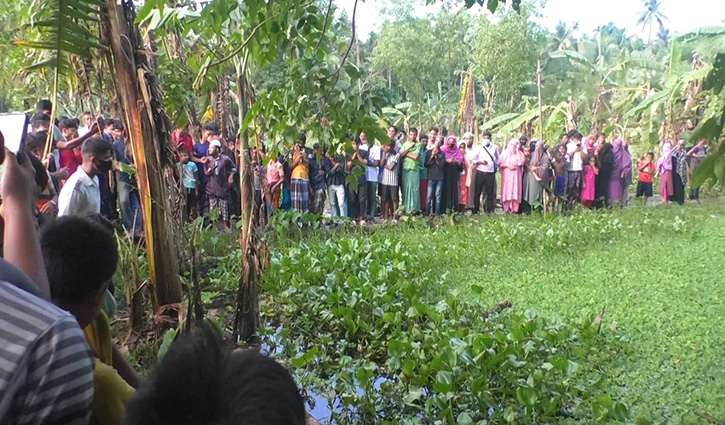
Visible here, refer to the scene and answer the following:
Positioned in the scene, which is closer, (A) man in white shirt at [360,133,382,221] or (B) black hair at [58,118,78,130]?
(B) black hair at [58,118,78,130]

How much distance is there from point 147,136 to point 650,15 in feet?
127

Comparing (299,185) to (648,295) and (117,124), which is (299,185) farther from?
(648,295)

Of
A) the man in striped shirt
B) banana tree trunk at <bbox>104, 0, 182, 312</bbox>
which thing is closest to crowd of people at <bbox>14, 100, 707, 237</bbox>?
banana tree trunk at <bbox>104, 0, 182, 312</bbox>

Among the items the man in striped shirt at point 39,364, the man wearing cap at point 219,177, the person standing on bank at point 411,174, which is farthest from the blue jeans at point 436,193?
the man in striped shirt at point 39,364

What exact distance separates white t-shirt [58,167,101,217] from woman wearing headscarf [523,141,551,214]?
779 cm

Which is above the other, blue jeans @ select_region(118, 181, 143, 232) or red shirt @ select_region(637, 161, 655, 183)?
red shirt @ select_region(637, 161, 655, 183)

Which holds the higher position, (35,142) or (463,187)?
(35,142)

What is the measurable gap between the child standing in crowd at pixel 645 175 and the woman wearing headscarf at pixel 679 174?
1.51 feet

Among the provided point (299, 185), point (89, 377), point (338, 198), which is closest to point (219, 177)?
point (299, 185)

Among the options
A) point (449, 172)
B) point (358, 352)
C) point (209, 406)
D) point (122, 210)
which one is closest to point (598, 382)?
point (358, 352)

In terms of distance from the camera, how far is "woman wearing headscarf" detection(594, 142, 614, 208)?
10844mm

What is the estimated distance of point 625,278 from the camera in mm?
5629

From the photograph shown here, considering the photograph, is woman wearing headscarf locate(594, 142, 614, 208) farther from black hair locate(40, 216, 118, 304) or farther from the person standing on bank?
black hair locate(40, 216, 118, 304)

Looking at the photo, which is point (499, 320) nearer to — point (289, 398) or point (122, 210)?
point (289, 398)
